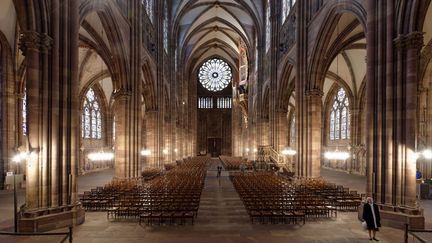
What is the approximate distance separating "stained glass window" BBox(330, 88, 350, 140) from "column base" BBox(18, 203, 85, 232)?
35149 millimetres

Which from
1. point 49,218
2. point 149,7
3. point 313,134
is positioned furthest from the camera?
point 149,7

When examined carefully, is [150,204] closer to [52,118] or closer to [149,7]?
[52,118]

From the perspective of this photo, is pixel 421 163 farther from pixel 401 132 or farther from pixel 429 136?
pixel 401 132

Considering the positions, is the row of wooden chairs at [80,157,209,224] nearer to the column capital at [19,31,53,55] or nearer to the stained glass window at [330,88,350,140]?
the column capital at [19,31,53,55]

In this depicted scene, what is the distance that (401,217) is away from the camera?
1256cm

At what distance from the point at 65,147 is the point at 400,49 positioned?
45.6 ft

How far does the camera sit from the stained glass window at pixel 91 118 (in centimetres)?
4156

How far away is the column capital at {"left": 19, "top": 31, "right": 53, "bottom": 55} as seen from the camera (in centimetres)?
1221

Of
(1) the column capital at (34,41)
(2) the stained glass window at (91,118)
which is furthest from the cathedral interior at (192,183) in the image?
(2) the stained glass window at (91,118)

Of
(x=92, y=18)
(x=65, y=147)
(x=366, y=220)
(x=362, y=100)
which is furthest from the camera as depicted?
(x=362, y=100)

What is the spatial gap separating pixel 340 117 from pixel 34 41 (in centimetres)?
3843

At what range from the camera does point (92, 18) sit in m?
22.5

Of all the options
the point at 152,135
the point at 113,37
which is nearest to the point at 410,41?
the point at 113,37

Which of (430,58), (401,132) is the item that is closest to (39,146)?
(401,132)
